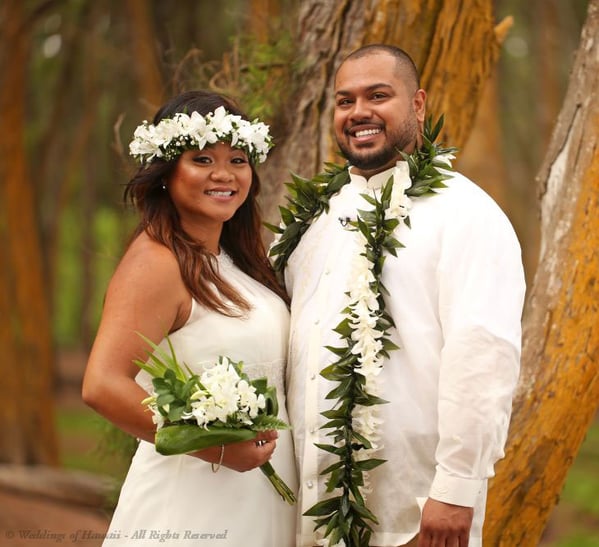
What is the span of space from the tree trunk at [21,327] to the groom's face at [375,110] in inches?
321

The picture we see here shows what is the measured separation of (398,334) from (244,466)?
2.53 ft

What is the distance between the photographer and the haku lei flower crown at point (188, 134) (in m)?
3.79

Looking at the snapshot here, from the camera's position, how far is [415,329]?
11.7 feet

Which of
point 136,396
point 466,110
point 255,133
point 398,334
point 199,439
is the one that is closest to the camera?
point 199,439

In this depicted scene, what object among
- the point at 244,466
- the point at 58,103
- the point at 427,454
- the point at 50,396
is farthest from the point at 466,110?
the point at 58,103

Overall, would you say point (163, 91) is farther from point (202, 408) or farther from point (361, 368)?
point (202, 408)

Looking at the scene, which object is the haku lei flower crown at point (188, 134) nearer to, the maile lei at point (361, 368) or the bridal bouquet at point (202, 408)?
the maile lei at point (361, 368)

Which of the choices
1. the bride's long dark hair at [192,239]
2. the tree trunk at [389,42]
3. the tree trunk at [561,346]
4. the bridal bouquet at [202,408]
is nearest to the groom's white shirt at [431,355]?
the bride's long dark hair at [192,239]

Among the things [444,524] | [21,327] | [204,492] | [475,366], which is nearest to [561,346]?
[475,366]

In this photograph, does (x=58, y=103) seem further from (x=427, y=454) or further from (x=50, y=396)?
(x=427, y=454)

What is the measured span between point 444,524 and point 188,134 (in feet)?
5.85

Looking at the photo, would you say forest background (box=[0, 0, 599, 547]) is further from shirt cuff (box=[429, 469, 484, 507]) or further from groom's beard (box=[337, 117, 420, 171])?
shirt cuff (box=[429, 469, 484, 507])

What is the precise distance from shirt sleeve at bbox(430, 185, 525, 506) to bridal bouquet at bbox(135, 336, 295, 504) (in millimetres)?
654

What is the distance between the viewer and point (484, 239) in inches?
137
